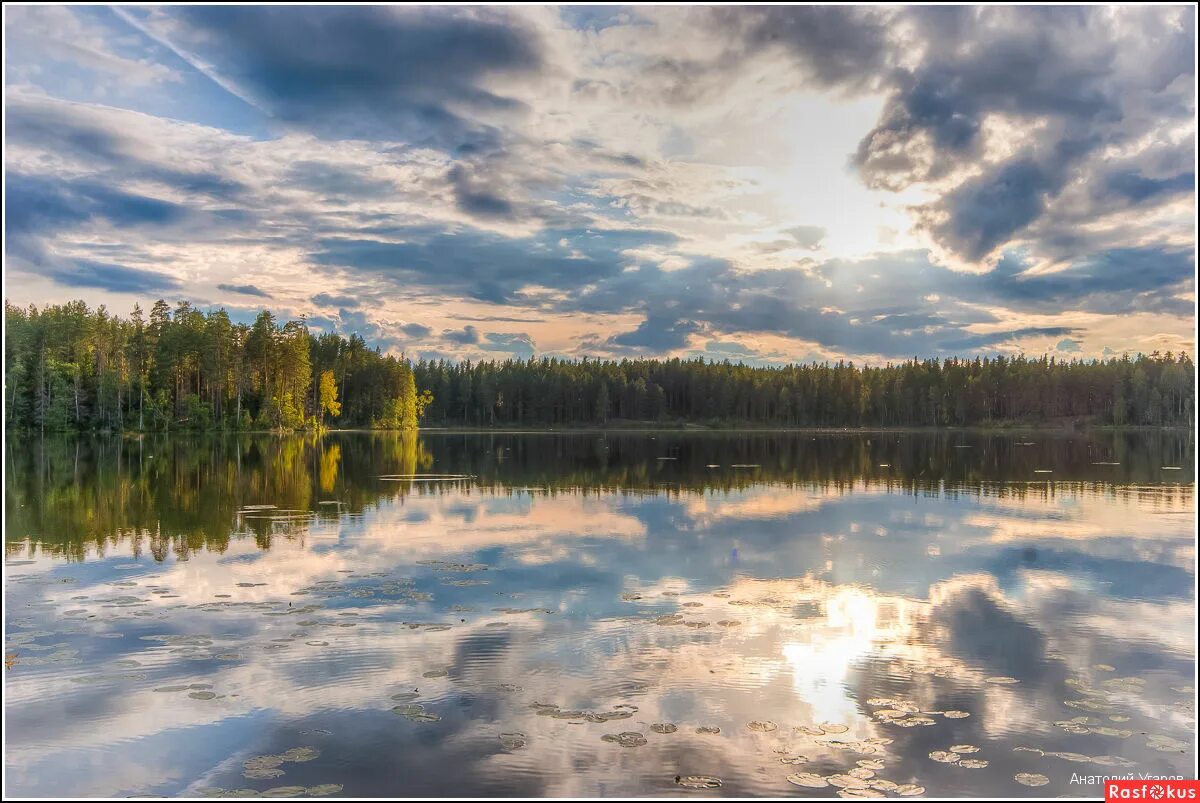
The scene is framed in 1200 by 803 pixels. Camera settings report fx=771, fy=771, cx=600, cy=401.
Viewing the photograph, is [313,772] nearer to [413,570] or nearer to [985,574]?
[413,570]

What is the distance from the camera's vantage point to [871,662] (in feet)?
42.8

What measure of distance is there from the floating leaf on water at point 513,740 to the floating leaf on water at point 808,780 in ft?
10.8

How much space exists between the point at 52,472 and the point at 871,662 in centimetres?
4855

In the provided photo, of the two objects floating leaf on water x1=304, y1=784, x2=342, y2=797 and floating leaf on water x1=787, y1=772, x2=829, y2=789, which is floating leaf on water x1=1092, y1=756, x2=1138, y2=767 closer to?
floating leaf on water x1=787, y1=772, x2=829, y2=789

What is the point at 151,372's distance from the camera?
11262 cm

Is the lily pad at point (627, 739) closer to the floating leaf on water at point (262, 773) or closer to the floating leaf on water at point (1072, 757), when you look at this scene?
the floating leaf on water at point (262, 773)

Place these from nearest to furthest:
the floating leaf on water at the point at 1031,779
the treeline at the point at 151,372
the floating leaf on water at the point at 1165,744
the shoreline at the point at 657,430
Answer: the floating leaf on water at the point at 1031,779 < the floating leaf on water at the point at 1165,744 < the treeline at the point at 151,372 < the shoreline at the point at 657,430

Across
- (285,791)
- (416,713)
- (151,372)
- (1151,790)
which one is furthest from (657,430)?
(285,791)

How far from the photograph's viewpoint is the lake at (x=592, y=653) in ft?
30.7

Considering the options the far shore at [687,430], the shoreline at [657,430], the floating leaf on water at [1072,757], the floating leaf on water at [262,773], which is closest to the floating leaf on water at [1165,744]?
the floating leaf on water at [1072,757]

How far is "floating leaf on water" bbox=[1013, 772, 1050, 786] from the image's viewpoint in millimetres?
9000

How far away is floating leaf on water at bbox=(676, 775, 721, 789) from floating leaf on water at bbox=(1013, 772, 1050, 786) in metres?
3.54

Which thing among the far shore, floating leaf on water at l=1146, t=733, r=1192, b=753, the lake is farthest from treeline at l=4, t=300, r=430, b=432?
floating leaf on water at l=1146, t=733, r=1192, b=753

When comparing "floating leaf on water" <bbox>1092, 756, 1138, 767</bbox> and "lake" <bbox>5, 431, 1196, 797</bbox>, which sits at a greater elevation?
"lake" <bbox>5, 431, 1196, 797</bbox>
